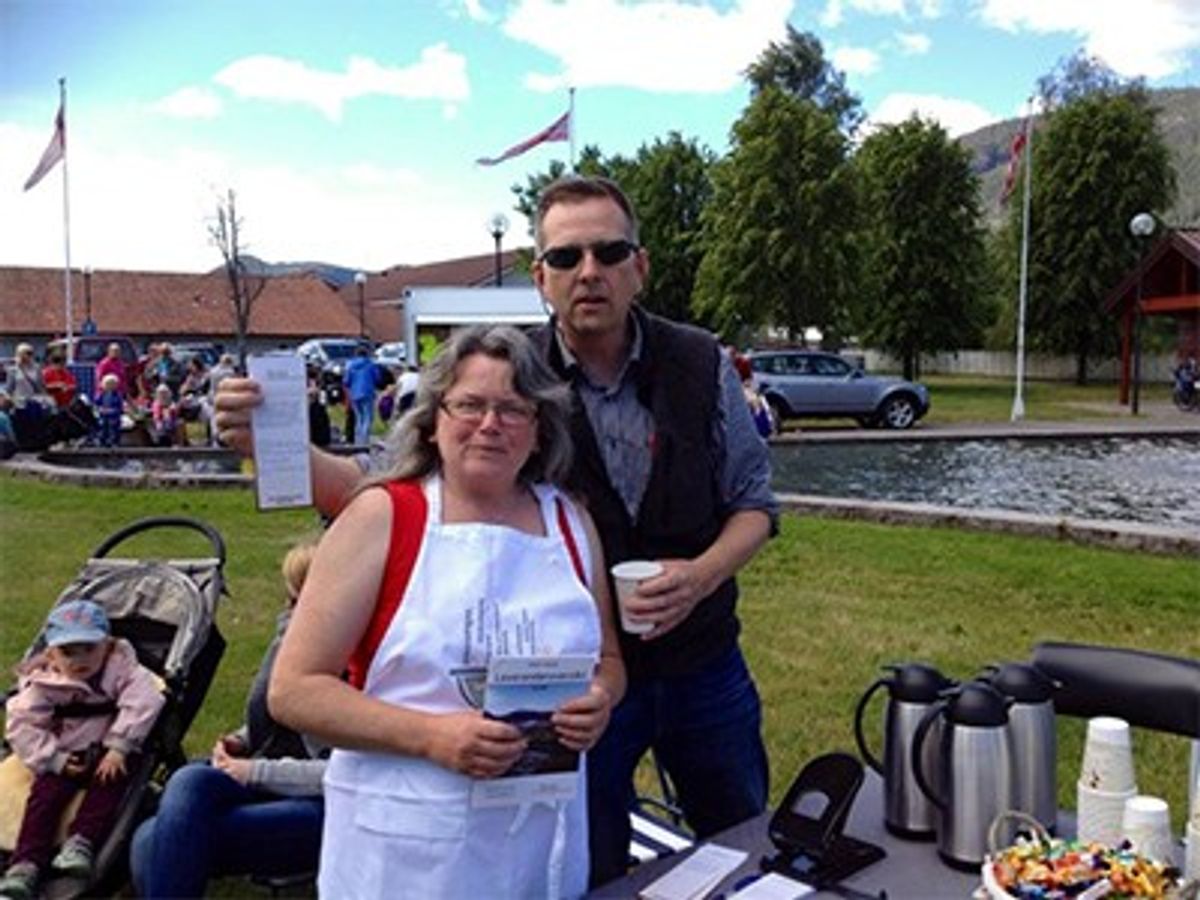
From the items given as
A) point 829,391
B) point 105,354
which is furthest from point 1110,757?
point 105,354

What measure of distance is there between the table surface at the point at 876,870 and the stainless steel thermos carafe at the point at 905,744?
3 centimetres

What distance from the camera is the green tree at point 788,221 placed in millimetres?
31844

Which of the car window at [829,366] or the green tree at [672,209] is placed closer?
the car window at [829,366]

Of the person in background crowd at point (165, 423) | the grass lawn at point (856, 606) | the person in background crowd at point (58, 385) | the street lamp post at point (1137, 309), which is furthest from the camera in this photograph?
the street lamp post at point (1137, 309)

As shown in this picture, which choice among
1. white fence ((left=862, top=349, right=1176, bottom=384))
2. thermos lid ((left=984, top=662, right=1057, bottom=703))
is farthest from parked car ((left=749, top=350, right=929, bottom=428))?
white fence ((left=862, top=349, right=1176, bottom=384))

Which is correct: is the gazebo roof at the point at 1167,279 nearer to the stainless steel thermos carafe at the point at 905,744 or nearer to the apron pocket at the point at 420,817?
the stainless steel thermos carafe at the point at 905,744

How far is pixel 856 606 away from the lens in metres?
6.70

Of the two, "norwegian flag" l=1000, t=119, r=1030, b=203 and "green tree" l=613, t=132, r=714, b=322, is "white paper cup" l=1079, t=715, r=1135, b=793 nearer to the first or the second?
"norwegian flag" l=1000, t=119, r=1030, b=203

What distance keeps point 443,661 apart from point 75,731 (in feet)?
7.63

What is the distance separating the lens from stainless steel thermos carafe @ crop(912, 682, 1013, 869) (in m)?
2.04

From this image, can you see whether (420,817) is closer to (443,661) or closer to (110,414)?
(443,661)

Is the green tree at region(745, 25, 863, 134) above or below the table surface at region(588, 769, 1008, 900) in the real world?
above

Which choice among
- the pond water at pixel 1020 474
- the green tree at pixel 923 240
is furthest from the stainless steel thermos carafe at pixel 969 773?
the green tree at pixel 923 240

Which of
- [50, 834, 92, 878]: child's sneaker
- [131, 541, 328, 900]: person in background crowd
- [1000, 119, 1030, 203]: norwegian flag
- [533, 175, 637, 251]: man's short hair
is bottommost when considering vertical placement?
[50, 834, 92, 878]: child's sneaker
